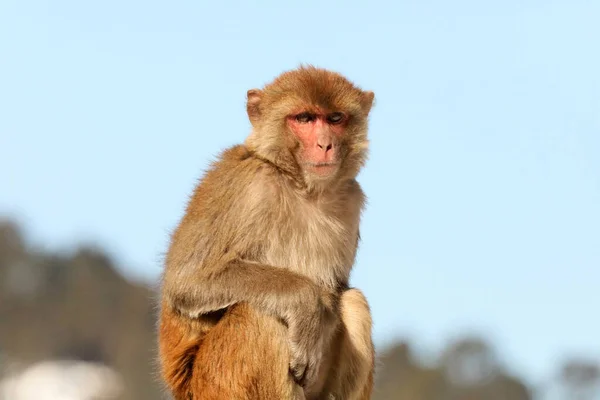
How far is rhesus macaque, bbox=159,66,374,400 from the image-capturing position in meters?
10.9

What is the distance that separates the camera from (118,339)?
90.9 meters

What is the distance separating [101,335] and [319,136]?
83.0 m

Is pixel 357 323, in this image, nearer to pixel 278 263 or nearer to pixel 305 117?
pixel 278 263

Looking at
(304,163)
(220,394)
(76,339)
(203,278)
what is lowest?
(76,339)

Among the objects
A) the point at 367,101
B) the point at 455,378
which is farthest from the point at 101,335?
the point at 367,101

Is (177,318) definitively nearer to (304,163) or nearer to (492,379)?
(304,163)

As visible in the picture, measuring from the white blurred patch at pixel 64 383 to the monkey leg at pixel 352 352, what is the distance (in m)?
61.2

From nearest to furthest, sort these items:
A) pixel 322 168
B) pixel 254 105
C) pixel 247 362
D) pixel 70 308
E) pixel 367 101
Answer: pixel 247 362, pixel 322 168, pixel 254 105, pixel 367 101, pixel 70 308

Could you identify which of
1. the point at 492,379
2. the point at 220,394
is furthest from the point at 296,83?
the point at 492,379

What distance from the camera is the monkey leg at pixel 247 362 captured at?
10.7 meters

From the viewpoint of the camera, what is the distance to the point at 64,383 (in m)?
80.2

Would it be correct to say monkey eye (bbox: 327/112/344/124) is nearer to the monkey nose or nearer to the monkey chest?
the monkey nose

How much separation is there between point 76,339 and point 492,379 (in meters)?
28.8

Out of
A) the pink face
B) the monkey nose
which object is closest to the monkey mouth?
the pink face
